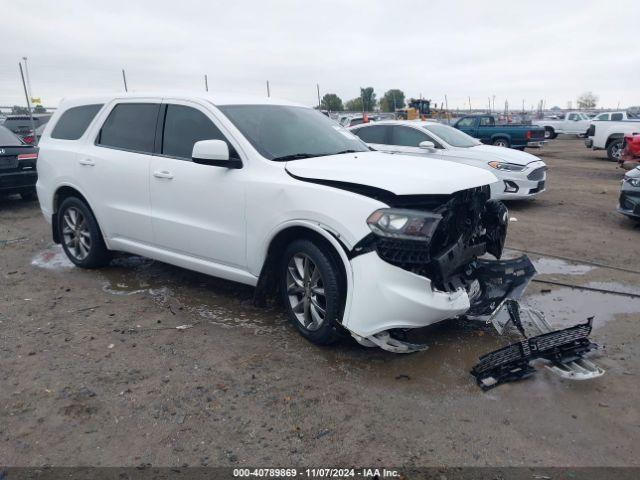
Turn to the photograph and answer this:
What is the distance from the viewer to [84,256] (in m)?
5.91

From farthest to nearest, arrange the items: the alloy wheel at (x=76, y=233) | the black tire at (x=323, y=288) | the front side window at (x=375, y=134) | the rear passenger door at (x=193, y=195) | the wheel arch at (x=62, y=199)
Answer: the front side window at (x=375, y=134) < the alloy wheel at (x=76, y=233) < the wheel arch at (x=62, y=199) < the rear passenger door at (x=193, y=195) < the black tire at (x=323, y=288)

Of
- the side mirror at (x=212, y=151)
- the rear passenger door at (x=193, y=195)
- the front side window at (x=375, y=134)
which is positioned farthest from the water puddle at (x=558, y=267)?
the front side window at (x=375, y=134)

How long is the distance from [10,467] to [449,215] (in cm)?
297

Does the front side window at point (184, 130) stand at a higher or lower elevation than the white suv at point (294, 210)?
higher

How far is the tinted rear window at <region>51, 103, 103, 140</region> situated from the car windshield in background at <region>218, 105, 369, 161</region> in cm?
199

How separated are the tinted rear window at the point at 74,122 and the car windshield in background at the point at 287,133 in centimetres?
199

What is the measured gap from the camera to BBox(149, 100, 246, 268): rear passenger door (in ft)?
14.2

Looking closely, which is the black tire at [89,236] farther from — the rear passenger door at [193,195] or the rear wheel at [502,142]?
the rear wheel at [502,142]

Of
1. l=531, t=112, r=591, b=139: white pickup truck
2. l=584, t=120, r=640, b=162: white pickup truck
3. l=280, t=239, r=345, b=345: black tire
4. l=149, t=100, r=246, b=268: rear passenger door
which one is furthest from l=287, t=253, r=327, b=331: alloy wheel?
l=531, t=112, r=591, b=139: white pickup truck

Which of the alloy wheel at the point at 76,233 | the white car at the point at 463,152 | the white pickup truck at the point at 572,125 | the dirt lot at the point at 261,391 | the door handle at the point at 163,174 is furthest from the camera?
the white pickup truck at the point at 572,125

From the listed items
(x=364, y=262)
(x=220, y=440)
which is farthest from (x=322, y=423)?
(x=364, y=262)

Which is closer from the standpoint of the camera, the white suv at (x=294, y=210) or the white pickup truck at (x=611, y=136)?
the white suv at (x=294, y=210)

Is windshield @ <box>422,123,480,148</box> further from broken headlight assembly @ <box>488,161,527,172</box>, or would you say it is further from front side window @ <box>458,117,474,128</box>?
front side window @ <box>458,117,474,128</box>

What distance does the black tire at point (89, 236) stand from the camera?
565cm
